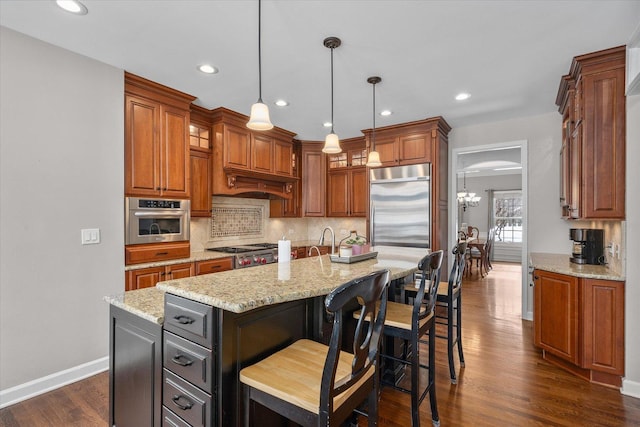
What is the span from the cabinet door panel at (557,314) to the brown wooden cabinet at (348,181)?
2621mm

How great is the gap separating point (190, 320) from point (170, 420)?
54 cm

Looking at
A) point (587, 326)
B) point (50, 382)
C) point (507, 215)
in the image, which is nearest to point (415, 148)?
point (587, 326)

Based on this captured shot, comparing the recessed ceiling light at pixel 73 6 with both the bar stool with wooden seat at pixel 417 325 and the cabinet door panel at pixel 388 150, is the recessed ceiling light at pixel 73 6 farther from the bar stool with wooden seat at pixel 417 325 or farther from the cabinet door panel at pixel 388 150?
the cabinet door panel at pixel 388 150

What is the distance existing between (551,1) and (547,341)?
8.88ft

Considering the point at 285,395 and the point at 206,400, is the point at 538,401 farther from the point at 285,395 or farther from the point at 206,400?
the point at 206,400

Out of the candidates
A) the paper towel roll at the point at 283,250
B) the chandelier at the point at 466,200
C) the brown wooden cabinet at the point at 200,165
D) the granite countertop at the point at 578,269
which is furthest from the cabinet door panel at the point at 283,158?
the chandelier at the point at 466,200

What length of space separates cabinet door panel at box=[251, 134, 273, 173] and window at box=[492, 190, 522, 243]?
7.71m

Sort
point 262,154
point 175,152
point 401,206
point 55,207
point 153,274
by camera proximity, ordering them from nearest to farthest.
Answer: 1. point 55,207
2. point 153,274
3. point 175,152
4. point 401,206
5. point 262,154

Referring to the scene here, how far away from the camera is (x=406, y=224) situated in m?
4.34

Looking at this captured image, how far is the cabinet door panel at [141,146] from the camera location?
2883 mm

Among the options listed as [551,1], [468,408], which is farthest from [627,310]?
[551,1]

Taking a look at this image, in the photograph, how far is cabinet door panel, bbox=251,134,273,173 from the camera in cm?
434

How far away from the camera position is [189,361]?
1315 mm

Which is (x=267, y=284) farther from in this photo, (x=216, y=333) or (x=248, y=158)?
(x=248, y=158)
